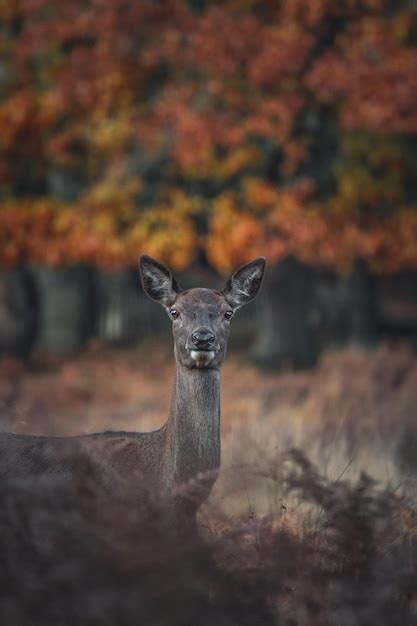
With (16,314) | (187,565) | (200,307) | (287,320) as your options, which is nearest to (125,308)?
(16,314)

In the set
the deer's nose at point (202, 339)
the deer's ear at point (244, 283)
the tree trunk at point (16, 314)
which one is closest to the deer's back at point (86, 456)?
the deer's nose at point (202, 339)

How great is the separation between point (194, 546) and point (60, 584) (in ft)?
1.66

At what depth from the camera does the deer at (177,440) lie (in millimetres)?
5625

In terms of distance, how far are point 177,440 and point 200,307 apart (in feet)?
2.33

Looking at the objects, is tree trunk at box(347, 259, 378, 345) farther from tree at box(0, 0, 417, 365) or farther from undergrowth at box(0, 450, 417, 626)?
undergrowth at box(0, 450, 417, 626)

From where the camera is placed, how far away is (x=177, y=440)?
5.64 m

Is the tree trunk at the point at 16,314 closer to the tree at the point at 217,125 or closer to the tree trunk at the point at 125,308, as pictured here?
the tree at the point at 217,125

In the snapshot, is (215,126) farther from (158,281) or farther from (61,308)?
(158,281)

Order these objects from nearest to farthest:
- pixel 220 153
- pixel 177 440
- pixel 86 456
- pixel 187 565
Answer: pixel 187 565 → pixel 177 440 → pixel 86 456 → pixel 220 153

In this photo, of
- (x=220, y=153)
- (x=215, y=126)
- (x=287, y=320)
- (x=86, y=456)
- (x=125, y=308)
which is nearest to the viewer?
(x=86, y=456)

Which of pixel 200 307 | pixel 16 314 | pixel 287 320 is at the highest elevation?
pixel 16 314

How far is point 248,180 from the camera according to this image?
55.7 ft

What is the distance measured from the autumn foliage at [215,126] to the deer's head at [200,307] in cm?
963

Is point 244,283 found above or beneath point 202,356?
above
